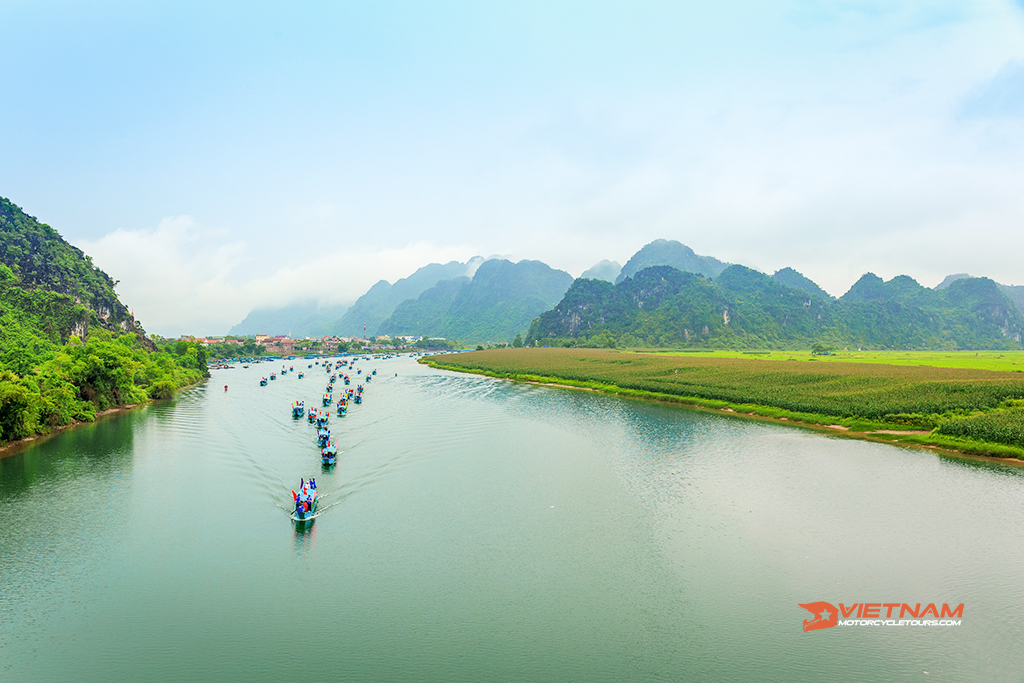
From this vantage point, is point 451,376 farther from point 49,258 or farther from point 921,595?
point 921,595

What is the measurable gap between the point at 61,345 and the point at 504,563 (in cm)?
9111

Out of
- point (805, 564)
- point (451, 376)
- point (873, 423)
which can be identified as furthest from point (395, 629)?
point (451, 376)

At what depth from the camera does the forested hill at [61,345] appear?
42381 millimetres

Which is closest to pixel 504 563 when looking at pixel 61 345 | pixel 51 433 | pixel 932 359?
pixel 51 433

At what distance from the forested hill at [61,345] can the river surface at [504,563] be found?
262 inches

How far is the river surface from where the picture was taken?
1462 centimetres

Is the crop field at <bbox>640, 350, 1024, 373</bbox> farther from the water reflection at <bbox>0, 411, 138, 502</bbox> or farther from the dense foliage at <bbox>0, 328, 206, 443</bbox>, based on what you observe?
the dense foliage at <bbox>0, 328, 206, 443</bbox>

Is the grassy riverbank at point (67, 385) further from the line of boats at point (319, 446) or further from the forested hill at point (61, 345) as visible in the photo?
the line of boats at point (319, 446)

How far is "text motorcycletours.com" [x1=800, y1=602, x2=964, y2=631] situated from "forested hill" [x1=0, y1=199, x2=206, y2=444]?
5118 cm

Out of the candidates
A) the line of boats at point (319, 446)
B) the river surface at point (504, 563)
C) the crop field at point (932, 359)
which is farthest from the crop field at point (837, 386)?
the line of boats at point (319, 446)

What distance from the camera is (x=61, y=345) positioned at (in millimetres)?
78375

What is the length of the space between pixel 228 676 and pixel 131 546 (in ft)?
39.2

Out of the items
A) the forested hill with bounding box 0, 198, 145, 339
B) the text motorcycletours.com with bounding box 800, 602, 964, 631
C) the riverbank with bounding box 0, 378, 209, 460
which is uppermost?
the forested hill with bounding box 0, 198, 145, 339

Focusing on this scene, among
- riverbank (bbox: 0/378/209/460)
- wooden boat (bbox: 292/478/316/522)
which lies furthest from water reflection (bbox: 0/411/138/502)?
wooden boat (bbox: 292/478/316/522)
